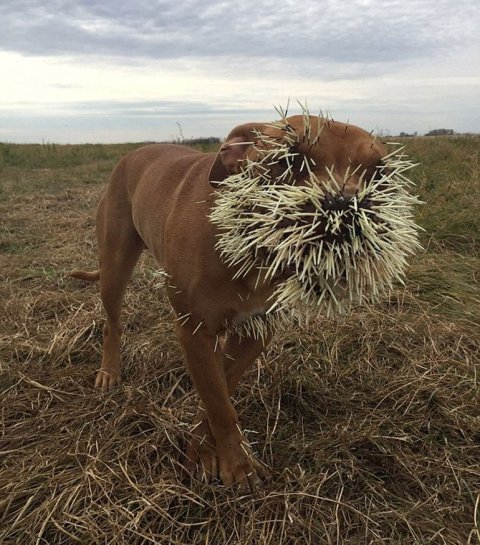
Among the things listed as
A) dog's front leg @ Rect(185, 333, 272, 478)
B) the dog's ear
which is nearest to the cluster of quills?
the dog's ear

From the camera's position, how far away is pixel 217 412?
7.33 feet

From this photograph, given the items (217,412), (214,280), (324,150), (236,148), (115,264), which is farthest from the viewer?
(115,264)

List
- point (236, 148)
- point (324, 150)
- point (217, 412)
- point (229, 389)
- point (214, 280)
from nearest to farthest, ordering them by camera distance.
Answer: point (324, 150), point (236, 148), point (214, 280), point (217, 412), point (229, 389)

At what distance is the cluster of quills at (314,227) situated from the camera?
56.3 inches

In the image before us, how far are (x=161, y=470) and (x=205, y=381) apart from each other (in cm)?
52

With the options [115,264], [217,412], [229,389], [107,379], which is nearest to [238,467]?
[217,412]

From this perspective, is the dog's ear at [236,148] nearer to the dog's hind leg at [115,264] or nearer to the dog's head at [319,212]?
the dog's head at [319,212]

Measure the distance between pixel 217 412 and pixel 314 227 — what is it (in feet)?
3.70

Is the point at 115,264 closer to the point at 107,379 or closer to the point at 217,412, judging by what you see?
the point at 107,379

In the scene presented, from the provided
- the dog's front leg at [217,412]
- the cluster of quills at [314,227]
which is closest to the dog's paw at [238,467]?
the dog's front leg at [217,412]

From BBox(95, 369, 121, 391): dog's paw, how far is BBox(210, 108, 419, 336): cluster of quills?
1703mm

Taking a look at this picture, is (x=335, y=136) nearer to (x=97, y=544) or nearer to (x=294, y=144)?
(x=294, y=144)

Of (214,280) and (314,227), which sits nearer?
(314,227)

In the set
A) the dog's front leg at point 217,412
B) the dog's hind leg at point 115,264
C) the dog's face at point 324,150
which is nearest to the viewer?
the dog's face at point 324,150
